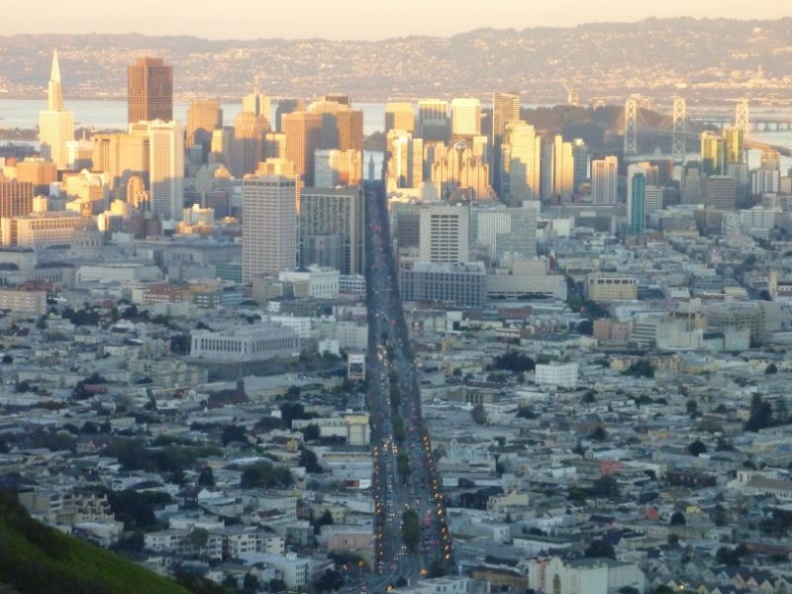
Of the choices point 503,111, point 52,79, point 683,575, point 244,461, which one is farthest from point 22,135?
point 683,575

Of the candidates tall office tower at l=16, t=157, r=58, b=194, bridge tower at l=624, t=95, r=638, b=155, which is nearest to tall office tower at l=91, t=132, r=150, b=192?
tall office tower at l=16, t=157, r=58, b=194

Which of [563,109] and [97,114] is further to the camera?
[97,114]

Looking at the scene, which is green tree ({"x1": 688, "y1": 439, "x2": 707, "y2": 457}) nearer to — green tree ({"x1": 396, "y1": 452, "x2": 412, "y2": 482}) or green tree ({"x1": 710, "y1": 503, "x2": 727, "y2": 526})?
green tree ({"x1": 396, "y1": 452, "x2": 412, "y2": 482})

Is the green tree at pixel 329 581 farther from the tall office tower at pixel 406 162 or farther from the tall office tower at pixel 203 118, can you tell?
the tall office tower at pixel 203 118

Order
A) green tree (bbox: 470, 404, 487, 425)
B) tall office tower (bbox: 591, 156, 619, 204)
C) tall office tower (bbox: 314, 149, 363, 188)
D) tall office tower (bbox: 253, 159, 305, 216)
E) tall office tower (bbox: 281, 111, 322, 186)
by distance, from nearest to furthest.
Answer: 1. green tree (bbox: 470, 404, 487, 425)
2. tall office tower (bbox: 253, 159, 305, 216)
3. tall office tower (bbox: 314, 149, 363, 188)
4. tall office tower (bbox: 281, 111, 322, 186)
5. tall office tower (bbox: 591, 156, 619, 204)

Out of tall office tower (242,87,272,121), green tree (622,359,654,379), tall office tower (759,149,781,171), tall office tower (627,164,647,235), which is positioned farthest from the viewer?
tall office tower (242,87,272,121)

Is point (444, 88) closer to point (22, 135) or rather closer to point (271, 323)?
point (22, 135)

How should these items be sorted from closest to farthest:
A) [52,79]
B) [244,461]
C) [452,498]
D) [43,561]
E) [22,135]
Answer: [43,561] < [452,498] < [244,461] < [52,79] < [22,135]

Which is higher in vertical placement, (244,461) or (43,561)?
(43,561)
